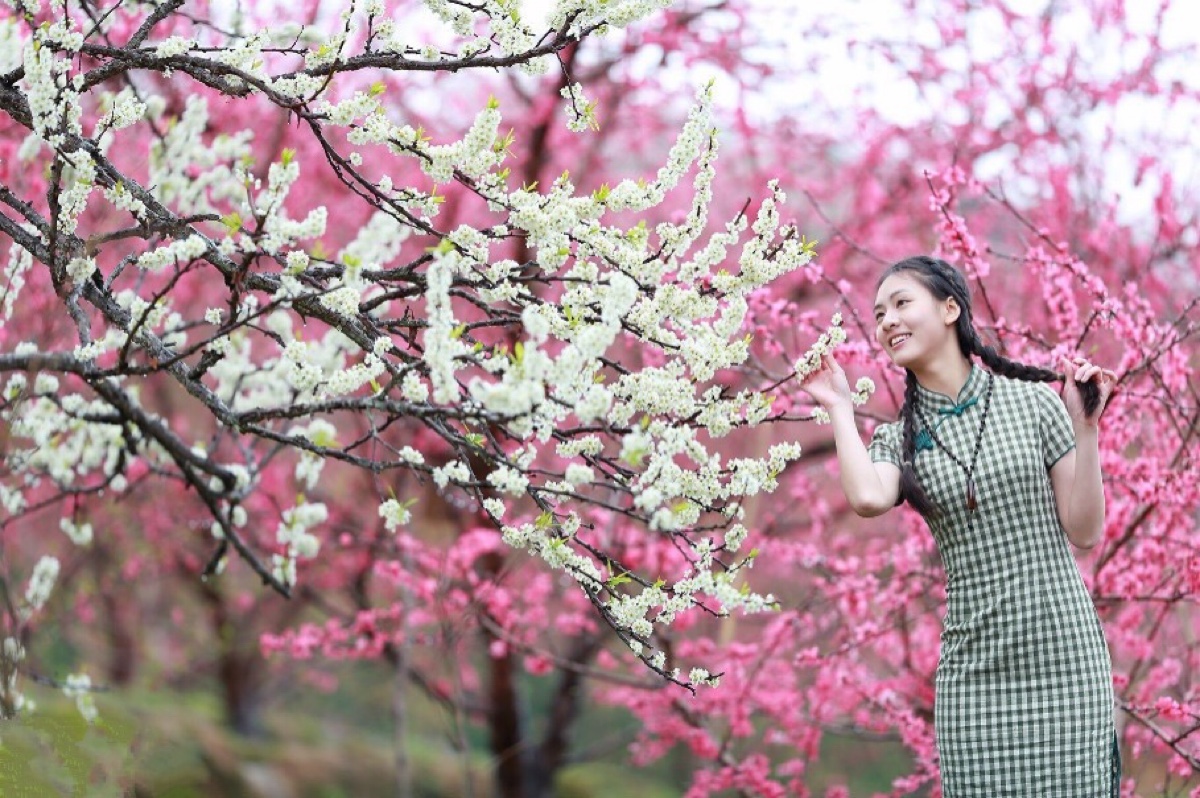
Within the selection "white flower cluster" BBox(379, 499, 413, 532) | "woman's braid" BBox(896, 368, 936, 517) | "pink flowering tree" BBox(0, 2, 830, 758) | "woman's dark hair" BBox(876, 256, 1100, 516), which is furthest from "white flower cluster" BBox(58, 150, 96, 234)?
"woman's braid" BBox(896, 368, 936, 517)

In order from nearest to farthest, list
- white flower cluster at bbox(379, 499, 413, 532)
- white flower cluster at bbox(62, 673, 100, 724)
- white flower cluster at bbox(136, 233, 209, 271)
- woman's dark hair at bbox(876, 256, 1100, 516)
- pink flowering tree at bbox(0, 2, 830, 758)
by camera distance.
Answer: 1. pink flowering tree at bbox(0, 2, 830, 758)
2. white flower cluster at bbox(136, 233, 209, 271)
3. white flower cluster at bbox(379, 499, 413, 532)
4. woman's dark hair at bbox(876, 256, 1100, 516)
5. white flower cluster at bbox(62, 673, 100, 724)

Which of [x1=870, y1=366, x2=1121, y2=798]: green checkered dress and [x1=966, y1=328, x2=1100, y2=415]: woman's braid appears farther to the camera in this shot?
[x1=966, y1=328, x2=1100, y2=415]: woman's braid

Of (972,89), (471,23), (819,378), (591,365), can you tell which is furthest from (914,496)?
(972,89)

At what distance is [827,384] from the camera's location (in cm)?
212

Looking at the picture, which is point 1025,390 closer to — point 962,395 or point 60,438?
point 962,395

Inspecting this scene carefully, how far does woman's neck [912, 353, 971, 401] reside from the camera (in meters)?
2.15

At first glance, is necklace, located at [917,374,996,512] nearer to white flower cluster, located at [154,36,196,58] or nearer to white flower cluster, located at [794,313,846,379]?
white flower cluster, located at [794,313,846,379]

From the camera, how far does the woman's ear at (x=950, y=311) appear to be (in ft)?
7.06

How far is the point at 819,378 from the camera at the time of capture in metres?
2.12

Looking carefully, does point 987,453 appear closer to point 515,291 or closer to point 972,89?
point 515,291

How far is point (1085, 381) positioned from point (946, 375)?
0.31 m

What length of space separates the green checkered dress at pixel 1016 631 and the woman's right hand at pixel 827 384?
217mm

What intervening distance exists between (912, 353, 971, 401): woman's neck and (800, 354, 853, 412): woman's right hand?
0.57 feet

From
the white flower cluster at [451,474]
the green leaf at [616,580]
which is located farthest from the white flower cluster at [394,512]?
the green leaf at [616,580]
